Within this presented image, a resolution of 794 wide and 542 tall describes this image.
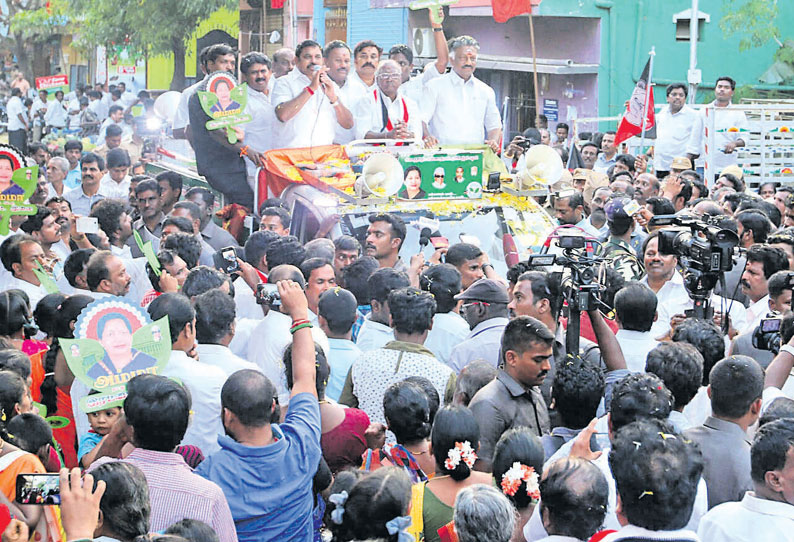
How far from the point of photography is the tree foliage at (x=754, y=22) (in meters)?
20.6

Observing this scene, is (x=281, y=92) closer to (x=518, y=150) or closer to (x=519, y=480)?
(x=518, y=150)

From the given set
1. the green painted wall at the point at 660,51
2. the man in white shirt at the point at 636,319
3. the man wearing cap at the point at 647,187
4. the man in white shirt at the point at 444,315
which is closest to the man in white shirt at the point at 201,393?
the man in white shirt at the point at 444,315

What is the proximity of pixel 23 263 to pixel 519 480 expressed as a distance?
4277mm

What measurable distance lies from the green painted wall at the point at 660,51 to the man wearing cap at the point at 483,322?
17577mm

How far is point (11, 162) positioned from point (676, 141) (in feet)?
31.2

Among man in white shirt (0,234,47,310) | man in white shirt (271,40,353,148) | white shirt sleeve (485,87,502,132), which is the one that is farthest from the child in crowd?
white shirt sleeve (485,87,502,132)

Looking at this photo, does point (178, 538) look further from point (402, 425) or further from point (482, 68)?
point (482, 68)

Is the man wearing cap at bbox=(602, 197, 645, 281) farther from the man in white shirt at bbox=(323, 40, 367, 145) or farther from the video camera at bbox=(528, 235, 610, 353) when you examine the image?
the man in white shirt at bbox=(323, 40, 367, 145)

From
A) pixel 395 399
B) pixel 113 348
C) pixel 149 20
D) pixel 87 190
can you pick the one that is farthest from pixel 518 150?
pixel 149 20

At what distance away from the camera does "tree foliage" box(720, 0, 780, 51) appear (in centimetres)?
2056

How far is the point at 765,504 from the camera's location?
3459 millimetres

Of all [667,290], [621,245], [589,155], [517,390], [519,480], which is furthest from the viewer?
[589,155]

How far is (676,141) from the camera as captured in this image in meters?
14.1

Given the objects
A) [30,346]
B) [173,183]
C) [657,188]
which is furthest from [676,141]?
[30,346]
